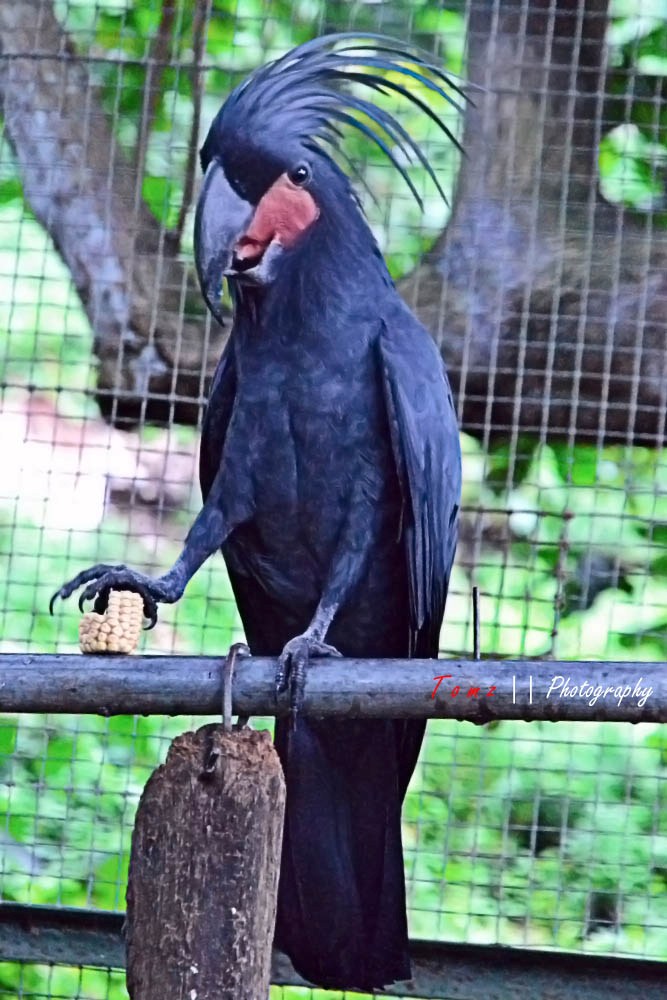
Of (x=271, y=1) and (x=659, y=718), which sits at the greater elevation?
(x=271, y=1)

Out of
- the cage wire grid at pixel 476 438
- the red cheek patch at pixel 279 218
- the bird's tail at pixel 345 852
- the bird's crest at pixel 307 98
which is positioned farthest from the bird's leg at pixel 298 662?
the cage wire grid at pixel 476 438

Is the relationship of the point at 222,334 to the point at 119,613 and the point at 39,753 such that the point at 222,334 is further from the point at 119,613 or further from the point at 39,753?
the point at 119,613

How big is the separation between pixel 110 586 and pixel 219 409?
43 centimetres

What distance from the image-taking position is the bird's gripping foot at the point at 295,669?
129 centimetres

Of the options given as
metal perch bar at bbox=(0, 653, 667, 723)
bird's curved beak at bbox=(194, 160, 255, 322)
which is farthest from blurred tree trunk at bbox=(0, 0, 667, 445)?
metal perch bar at bbox=(0, 653, 667, 723)

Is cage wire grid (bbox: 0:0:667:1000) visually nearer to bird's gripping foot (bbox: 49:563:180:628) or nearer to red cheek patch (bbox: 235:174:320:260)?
red cheek patch (bbox: 235:174:320:260)

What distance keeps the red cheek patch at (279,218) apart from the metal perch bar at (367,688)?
0.66 meters

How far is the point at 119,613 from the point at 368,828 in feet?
1.94

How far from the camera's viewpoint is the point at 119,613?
4.41 ft

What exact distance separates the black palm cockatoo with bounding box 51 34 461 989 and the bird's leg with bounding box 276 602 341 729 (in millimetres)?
72

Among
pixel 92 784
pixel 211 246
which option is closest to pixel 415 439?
pixel 211 246

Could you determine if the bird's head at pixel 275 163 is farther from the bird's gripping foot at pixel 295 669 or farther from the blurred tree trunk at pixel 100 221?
the blurred tree trunk at pixel 100 221

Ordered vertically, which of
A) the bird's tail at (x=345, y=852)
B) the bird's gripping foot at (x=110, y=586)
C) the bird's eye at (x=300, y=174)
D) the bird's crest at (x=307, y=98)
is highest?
the bird's crest at (x=307, y=98)

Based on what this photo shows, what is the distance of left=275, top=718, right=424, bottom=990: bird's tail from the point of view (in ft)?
5.38
